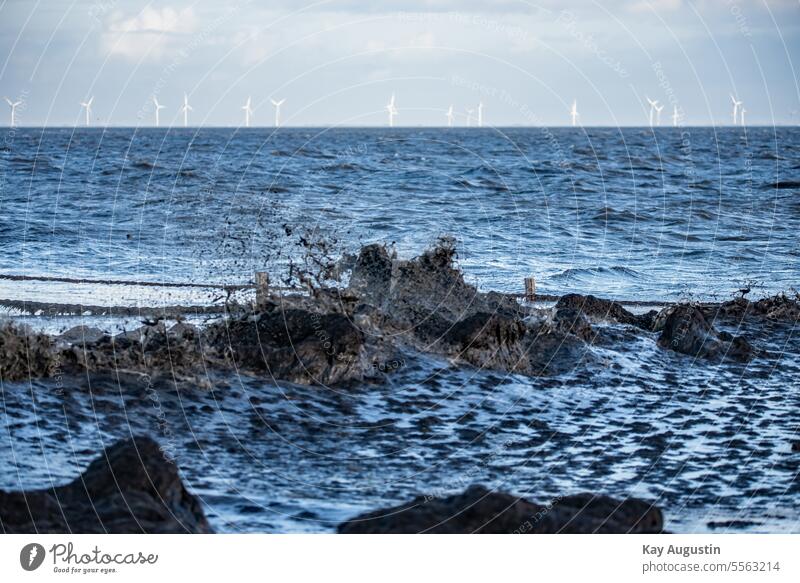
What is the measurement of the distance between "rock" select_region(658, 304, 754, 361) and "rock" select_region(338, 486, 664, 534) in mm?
8985

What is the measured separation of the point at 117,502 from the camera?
324 inches

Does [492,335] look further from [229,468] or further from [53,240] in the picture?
[53,240]

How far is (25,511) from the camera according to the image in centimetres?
797

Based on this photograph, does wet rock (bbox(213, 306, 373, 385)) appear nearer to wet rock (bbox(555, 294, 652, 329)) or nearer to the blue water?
wet rock (bbox(555, 294, 652, 329))

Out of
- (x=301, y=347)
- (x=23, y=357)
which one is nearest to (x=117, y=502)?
(x=23, y=357)

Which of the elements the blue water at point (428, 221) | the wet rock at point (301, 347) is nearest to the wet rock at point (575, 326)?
the wet rock at point (301, 347)

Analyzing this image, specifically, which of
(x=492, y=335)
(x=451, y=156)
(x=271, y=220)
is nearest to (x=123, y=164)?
(x=451, y=156)

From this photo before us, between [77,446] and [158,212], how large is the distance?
26774 millimetres

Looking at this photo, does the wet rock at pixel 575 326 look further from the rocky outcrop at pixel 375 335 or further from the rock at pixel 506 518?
the rock at pixel 506 518

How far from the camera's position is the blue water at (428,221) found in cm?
2681

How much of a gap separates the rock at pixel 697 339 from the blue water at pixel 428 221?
6.23 metres

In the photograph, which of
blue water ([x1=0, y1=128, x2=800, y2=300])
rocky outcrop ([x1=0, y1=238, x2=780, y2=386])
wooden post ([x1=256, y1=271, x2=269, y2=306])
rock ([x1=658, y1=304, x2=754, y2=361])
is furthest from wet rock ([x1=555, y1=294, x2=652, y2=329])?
wooden post ([x1=256, y1=271, x2=269, y2=306])

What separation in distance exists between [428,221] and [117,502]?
84.8ft

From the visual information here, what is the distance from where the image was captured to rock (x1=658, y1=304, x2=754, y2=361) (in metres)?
17.4
